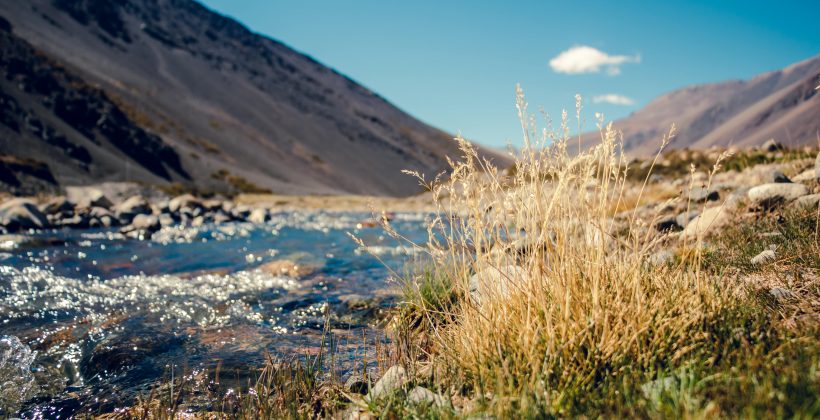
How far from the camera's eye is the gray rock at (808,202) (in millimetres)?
4414

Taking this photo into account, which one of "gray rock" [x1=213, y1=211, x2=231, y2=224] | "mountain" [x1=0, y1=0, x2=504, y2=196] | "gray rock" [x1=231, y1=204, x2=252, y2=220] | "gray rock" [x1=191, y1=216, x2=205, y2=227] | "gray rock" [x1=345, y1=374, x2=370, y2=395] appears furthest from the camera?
"mountain" [x1=0, y1=0, x2=504, y2=196]

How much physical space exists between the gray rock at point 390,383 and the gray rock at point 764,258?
283 cm

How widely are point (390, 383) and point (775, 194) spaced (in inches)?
209

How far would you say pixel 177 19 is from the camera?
123m

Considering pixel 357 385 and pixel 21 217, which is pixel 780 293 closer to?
pixel 357 385

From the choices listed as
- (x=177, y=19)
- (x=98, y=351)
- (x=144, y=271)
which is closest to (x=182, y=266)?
(x=144, y=271)

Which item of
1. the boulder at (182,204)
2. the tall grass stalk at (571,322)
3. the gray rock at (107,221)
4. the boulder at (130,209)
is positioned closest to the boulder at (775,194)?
the tall grass stalk at (571,322)

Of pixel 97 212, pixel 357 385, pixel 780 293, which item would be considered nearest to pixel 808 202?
pixel 780 293

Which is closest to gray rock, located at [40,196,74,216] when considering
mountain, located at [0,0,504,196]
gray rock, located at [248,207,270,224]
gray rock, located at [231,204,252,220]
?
gray rock, located at [231,204,252,220]

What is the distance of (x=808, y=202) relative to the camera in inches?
179

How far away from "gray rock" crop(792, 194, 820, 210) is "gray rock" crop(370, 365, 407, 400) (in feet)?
14.7

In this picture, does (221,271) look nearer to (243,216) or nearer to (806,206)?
(806,206)

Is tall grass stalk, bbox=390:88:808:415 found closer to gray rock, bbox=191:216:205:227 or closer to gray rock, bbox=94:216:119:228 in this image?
gray rock, bbox=191:216:205:227

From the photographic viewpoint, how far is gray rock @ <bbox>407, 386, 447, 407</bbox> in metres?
2.14
